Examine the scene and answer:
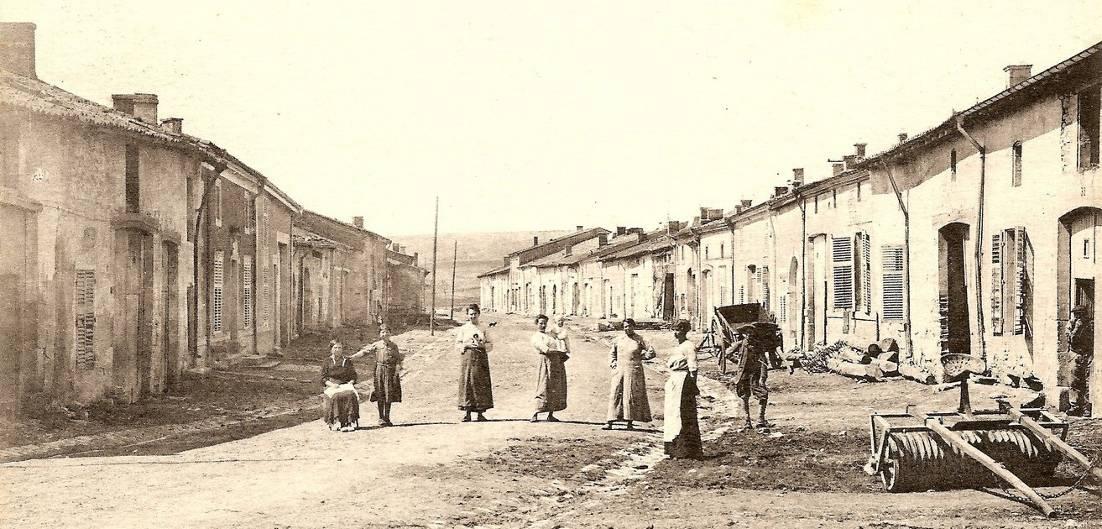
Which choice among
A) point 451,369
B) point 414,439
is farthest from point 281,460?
point 451,369

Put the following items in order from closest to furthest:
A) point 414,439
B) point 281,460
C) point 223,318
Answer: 1. point 281,460
2. point 414,439
3. point 223,318

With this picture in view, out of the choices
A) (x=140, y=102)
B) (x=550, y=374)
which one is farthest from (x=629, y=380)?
(x=140, y=102)

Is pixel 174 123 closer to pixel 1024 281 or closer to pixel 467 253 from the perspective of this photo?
pixel 1024 281

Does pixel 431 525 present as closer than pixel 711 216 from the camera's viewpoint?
Yes

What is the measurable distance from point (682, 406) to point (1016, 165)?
7.21 meters

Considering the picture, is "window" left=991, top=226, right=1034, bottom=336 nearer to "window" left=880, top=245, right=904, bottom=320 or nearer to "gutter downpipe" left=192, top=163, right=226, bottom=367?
"window" left=880, top=245, right=904, bottom=320

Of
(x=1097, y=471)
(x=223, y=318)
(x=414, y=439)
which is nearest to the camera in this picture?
(x=1097, y=471)

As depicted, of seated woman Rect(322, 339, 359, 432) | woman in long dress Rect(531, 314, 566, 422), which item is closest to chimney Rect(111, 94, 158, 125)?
seated woman Rect(322, 339, 359, 432)

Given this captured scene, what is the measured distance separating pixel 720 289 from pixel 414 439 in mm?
25327

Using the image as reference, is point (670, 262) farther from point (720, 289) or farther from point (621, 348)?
point (621, 348)

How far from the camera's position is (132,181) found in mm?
15906

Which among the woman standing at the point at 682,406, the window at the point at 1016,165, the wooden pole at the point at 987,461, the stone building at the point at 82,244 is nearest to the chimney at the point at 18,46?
the stone building at the point at 82,244

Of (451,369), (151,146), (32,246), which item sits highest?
(151,146)

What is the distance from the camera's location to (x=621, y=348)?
12.3m
